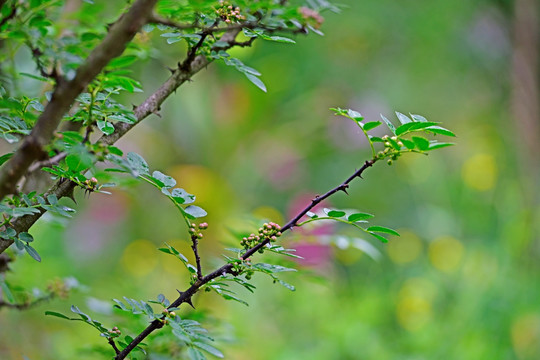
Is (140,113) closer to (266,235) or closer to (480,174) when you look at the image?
(266,235)

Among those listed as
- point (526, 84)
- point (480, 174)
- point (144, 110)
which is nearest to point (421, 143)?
point (144, 110)

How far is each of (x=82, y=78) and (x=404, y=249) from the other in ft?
6.66

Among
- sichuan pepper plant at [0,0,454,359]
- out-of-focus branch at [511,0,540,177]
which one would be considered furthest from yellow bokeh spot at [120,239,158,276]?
sichuan pepper plant at [0,0,454,359]

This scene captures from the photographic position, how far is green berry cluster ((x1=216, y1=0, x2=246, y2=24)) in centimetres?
49

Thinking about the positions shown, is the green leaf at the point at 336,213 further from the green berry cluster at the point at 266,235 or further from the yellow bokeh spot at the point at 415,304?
the yellow bokeh spot at the point at 415,304

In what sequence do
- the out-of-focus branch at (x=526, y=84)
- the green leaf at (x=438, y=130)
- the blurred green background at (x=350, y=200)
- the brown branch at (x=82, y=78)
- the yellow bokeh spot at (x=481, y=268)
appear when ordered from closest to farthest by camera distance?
the brown branch at (x=82, y=78) < the green leaf at (x=438, y=130) < the blurred green background at (x=350, y=200) < the yellow bokeh spot at (x=481, y=268) < the out-of-focus branch at (x=526, y=84)

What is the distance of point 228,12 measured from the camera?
1.62ft

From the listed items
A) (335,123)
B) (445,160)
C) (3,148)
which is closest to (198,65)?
(3,148)

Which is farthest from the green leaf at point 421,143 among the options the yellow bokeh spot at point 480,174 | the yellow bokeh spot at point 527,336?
the yellow bokeh spot at point 480,174

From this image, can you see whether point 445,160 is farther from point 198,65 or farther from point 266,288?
point 198,65

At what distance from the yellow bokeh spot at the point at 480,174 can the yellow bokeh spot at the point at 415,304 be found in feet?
1.94

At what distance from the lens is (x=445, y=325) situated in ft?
6.18

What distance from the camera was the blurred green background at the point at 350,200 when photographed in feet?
5.77

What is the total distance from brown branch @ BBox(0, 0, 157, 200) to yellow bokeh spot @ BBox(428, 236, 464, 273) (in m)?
1.92
